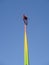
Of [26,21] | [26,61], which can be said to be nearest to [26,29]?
[26,21]

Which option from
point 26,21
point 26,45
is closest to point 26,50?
point 26,45

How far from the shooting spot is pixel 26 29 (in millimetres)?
721

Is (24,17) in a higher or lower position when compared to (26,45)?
higher

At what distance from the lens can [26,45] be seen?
674 mm

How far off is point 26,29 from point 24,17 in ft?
0.20

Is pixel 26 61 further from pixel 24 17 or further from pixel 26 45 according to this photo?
pixel 24 17

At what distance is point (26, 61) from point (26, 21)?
0.20 meters

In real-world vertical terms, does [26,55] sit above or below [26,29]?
below

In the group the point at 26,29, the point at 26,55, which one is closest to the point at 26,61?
the point at 26,55

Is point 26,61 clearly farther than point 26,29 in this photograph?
No

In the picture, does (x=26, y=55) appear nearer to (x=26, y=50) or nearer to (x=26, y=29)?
(x=26, y=50)

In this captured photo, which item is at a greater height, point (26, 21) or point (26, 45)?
point (26, 21)

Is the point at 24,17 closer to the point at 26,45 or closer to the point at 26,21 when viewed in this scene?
the point at 26,21

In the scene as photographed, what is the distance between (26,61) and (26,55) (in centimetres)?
4
